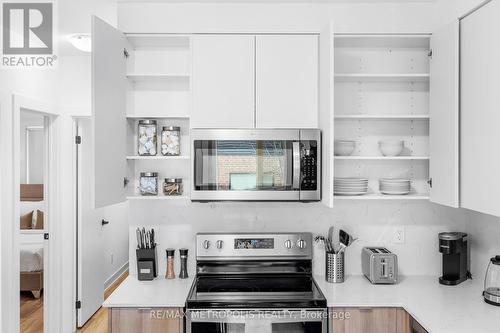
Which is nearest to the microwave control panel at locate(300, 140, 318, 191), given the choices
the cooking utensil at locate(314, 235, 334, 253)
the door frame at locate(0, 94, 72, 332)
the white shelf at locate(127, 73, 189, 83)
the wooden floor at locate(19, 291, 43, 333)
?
the cooking utensil at locate(314, 235, 334, 253)

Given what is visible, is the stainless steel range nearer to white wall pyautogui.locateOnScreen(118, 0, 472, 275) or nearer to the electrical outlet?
white wall pyautogui.locateOnScreen(118, 0, 472, 275)

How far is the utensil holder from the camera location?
92.9 inches

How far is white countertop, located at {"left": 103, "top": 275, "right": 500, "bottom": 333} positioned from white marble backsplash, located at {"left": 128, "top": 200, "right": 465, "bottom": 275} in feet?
0.58

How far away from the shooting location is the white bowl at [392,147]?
2.38m

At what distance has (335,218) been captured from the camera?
2572mm

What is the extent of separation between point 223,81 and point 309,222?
1.05 metres

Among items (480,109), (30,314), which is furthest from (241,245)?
(30,314)

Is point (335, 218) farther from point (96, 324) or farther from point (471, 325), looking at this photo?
point (96, 324)

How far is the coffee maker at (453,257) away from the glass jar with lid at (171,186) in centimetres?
161

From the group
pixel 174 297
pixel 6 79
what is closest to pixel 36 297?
pixel 6 79

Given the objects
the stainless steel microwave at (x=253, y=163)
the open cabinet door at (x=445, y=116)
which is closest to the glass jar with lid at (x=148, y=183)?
the stainless steel microwave at (x=253, y=163)

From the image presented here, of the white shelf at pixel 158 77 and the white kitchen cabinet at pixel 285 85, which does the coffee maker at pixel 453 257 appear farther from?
the white shelf at pixel 158 77

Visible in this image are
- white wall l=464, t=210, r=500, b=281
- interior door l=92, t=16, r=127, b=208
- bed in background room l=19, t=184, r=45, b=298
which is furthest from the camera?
bed in background room l=19, t=184, r=45, b=298

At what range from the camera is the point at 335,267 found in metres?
2.36
